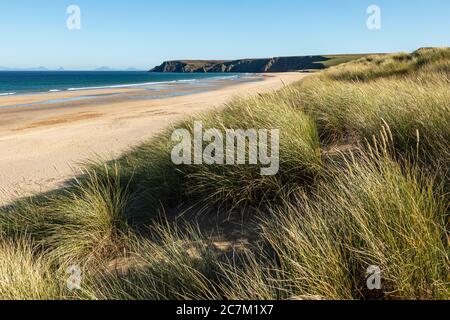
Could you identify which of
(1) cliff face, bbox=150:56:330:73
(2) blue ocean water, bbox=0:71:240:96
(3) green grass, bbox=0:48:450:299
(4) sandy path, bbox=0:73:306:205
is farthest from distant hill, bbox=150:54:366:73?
(3) green grass, bbox=0:48:450:299

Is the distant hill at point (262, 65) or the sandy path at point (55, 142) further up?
the distant hill at point (262, 65)

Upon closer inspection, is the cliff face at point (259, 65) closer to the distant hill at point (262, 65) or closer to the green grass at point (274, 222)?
the distant hill at point (262, 65)

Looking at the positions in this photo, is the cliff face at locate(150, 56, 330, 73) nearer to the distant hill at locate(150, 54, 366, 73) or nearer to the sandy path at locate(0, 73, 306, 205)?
the distant hill at locate(150, 54, 366, 73)

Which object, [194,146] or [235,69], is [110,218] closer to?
[194,146]

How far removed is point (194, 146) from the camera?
180 inches

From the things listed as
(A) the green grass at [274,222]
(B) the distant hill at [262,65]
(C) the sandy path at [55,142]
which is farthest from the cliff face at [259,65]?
(A) the green grass at [274,222]

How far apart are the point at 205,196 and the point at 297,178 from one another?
1.07 metres

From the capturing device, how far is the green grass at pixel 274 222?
210cm

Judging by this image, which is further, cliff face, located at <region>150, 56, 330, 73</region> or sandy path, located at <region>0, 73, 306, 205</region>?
cliff face, located at <region>150, 56, 330, 73</region>

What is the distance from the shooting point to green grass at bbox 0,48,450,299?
210 cm

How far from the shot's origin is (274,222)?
10.1ft

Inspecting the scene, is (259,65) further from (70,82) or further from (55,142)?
(55,142)

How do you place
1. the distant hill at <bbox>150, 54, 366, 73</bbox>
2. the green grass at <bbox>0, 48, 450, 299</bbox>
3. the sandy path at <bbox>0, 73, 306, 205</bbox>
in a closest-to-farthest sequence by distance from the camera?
the green grass at <bbox>0, 48, 450, 299</bbox> < the sandy path at <bbox>0, 73, 306, 205</bbox> < the distant hill at <bbox>150, 54, 366, 73</bbox>

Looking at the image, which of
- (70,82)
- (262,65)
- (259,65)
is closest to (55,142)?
(70,82)
